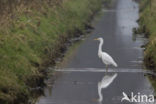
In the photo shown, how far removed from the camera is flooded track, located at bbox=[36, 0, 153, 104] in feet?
72.7

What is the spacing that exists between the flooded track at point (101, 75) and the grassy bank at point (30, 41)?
0.93m

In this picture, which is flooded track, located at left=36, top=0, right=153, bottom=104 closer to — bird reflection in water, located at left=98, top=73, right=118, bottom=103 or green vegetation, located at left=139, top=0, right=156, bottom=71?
bird reflection in water, located at left=98, top=73, right=118, bottom=103

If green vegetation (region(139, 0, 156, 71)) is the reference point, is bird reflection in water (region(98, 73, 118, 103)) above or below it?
below

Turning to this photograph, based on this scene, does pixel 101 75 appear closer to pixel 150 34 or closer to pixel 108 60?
pixel 108 60

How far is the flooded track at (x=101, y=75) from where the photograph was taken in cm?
2217

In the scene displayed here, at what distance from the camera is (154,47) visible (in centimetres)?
2761

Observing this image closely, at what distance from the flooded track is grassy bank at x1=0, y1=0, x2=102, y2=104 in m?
0.93

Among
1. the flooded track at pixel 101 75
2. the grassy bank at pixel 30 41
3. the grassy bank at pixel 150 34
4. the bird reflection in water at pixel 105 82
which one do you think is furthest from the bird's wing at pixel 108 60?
the grassy bank at pixel 30 41

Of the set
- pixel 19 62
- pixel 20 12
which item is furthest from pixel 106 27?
pixel 19 62

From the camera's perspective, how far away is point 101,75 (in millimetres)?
26281

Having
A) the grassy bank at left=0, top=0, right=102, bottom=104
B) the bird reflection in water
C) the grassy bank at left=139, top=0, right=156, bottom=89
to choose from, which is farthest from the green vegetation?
the grassy bank at left=0, top=0, right=102, bottom=104

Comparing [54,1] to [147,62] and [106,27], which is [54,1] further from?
[147,62]

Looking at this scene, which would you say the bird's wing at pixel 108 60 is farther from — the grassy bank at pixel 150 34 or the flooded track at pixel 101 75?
the grassy bank at pixel 150 34

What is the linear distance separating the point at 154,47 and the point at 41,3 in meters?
10.8
